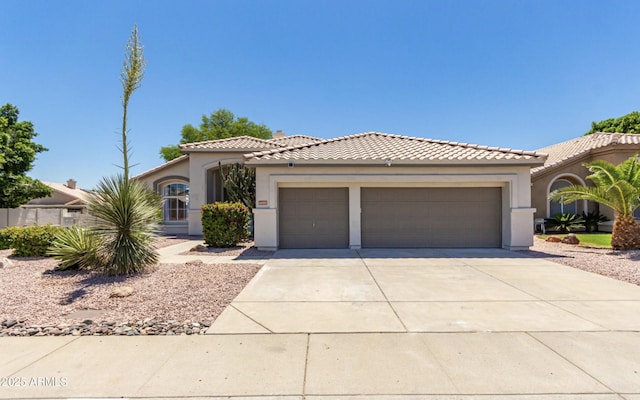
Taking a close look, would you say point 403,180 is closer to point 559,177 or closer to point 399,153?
point 399,153

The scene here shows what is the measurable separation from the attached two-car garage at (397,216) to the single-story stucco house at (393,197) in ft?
0.13

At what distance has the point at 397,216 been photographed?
1227 cm

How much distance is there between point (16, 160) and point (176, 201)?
9.38 meters

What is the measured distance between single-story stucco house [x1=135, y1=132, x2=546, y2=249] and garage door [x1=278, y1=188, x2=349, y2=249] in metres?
0.04

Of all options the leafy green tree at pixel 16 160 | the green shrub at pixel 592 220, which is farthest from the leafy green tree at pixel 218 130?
the green shrub at pixel 592 220

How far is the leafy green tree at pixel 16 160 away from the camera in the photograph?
60.0 ft

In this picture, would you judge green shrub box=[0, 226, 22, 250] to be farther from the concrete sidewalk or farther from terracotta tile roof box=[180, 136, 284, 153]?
the concrete sidewalk

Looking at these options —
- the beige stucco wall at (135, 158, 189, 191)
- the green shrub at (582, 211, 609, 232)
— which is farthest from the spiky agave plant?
the green shrub at (582, 211, 609, 232)

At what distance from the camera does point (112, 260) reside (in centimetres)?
744

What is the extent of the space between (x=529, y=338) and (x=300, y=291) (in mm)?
3911

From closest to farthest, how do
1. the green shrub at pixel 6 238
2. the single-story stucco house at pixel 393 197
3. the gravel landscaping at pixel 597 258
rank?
1. the gravel landscaping at pixel 597 258
2. the green shrub at pixel 6 238
3. the single-story stucco house at pixel 393 197

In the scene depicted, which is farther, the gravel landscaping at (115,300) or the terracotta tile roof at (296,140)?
the terracotta tile roof at (296,140)

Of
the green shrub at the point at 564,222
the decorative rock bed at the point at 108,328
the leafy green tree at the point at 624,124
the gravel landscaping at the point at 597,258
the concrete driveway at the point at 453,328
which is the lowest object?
the gravel landscaping at the point at 597,258

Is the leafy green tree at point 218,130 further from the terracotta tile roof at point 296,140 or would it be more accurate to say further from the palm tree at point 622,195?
the palm tree at point 622,195
